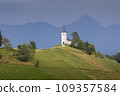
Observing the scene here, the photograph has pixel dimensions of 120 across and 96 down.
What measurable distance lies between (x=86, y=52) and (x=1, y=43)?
66.8 m

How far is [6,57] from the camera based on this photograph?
86562mm

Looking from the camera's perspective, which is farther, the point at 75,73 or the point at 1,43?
the point at 1,43

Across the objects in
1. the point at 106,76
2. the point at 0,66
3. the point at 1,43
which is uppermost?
the point at 1,43

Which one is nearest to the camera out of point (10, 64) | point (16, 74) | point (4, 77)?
point (4, 77)

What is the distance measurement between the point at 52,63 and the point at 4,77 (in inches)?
1276

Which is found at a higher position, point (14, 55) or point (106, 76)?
point (14, 55)

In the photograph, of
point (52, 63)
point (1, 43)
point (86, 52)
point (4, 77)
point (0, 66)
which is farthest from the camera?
point (86, 52)

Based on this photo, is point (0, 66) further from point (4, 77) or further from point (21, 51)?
→ point (21, 51)

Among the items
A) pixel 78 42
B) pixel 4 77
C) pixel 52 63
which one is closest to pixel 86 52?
pixel 78 42

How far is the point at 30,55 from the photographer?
299 feet

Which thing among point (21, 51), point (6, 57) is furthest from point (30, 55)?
point (6, 57)

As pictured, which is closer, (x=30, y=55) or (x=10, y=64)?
(x=10, y=64)

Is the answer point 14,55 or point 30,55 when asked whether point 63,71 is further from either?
point 14,55

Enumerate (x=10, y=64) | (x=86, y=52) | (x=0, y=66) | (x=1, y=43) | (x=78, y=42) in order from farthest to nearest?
(x=78, y=42), (x=86, y=52), (x=1, y=43), (x=10, y=64), (x=0, y=66)
